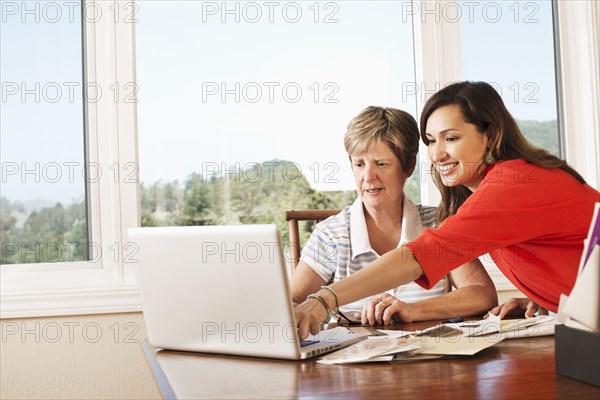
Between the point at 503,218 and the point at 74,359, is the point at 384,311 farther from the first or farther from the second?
the point at 74,359

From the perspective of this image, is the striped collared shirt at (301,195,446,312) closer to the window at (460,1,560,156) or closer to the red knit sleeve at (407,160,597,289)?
the red knit sleeve at (407,160,597,289)

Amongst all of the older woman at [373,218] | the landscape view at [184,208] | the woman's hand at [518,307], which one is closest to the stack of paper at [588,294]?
the woman's hand at [518,307]

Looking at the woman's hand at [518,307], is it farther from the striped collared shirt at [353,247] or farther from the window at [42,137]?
the window at [42,137]

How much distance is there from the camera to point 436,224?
1983mm

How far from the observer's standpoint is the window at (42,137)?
2.49 meters

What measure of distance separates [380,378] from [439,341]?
0.86ft

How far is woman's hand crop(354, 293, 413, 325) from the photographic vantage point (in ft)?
5.08

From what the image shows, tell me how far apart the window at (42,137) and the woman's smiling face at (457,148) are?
1.46 meters

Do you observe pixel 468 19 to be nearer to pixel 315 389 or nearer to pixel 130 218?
pixel 130 218

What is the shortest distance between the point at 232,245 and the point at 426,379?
1.15ft

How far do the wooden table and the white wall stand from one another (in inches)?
54.4

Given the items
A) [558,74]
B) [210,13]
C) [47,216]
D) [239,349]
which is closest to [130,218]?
[47,216]

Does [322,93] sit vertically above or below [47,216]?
above

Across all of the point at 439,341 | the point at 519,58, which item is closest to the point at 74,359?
the point at 439,341
